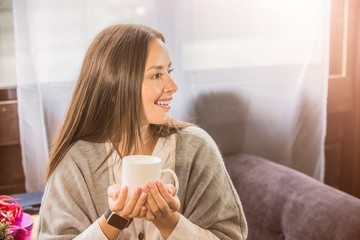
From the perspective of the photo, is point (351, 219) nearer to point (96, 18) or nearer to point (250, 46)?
point (250, 46)

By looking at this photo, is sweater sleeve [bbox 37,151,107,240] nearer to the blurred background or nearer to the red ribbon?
the red ribbon

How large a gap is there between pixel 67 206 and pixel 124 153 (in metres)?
0.21

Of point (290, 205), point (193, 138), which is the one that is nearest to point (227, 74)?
point (290, 205)

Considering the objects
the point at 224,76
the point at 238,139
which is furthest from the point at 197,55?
the point at 238,139

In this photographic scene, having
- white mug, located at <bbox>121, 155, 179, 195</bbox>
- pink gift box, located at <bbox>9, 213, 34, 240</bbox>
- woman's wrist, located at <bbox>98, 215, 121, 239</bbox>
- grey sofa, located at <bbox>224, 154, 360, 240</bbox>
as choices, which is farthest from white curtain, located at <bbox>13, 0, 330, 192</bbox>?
white mug, located at <bbox>121, 155, 179, 195</bbox>

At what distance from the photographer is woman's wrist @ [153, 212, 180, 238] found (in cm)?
109

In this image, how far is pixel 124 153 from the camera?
4.02 feet

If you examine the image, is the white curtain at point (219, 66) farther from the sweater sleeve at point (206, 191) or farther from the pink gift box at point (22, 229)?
the sweater sleeve at point (206, 191)

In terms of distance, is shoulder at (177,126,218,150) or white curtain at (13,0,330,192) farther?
white curtain at (13,0,330,192)

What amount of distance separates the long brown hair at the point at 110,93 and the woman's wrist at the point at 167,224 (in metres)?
0.22

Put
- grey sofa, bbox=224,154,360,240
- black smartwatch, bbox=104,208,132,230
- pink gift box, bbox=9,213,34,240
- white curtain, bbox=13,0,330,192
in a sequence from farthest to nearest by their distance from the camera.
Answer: white curtain, bbox=13,0,330,192 → grey sofa, bbox=224,154,360,240 → pink gift box, bbox=9,213,34,240 → black smartwatch, bbox=104,208,132,230

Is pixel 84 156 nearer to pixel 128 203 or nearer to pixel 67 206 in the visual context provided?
pixel 67 206

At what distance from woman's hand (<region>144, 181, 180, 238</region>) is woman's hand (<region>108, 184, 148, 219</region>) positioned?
16mm

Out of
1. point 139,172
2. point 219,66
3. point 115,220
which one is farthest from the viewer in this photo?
point 219,66
